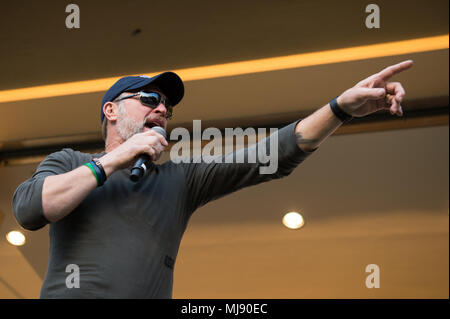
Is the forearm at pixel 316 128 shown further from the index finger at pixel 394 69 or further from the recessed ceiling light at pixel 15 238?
the recessed ceiling light at pixel 15 238

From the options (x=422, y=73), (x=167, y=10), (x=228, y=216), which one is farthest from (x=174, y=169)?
(x=228, y=216)

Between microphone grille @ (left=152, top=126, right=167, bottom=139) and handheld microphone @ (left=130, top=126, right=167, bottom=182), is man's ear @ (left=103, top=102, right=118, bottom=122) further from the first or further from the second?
handheld microphone @ (left=130, top=126, right=167, bottom=182)

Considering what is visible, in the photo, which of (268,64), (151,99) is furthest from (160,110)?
(268,64)

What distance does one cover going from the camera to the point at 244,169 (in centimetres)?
143

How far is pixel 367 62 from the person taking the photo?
333 centimetres

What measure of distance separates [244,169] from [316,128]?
196 mm

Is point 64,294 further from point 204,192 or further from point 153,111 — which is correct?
point 153,111

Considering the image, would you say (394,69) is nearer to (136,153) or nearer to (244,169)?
(244,169)

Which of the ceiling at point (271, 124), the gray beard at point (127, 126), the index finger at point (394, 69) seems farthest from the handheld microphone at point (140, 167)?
the ceiling at point (271, 124)

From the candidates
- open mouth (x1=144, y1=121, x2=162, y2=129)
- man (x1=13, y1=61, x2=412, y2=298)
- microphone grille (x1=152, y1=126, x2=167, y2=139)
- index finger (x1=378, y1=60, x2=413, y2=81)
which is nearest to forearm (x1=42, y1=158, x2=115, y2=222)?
man (x1=13, y1=61, x2=412, y2=298)

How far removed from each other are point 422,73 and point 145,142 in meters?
2.54

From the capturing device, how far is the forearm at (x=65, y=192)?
1.24 m

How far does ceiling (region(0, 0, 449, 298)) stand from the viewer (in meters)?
3.09

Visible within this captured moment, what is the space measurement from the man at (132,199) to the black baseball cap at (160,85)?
0.86 feet
